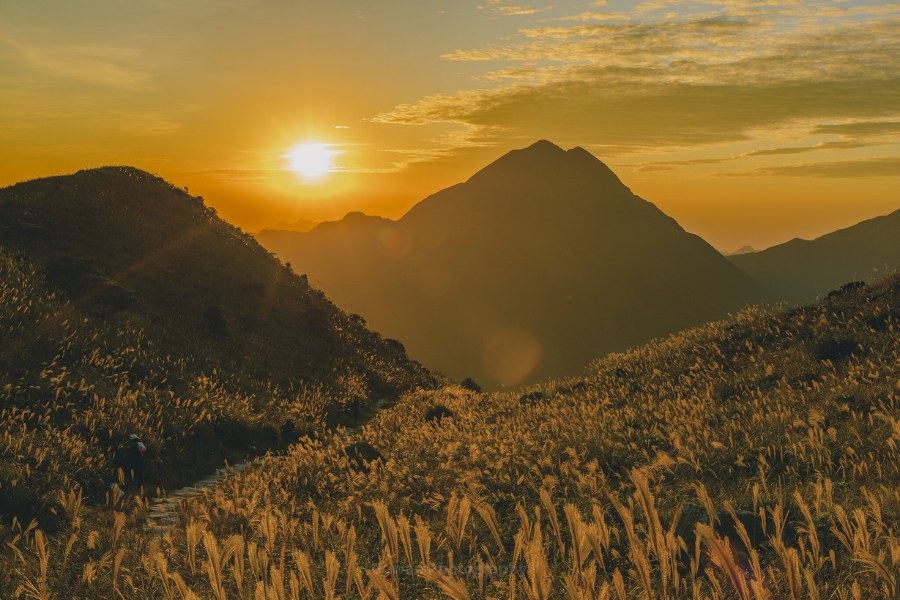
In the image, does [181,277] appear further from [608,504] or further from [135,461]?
[608,504]

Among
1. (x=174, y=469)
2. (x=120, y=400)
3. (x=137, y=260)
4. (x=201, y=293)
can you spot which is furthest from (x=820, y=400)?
(x=137, y=260)

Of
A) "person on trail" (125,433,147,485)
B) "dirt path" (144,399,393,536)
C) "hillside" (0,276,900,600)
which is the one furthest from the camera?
"person on trail" (125,433,147,485)

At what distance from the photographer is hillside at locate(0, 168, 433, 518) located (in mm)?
14992

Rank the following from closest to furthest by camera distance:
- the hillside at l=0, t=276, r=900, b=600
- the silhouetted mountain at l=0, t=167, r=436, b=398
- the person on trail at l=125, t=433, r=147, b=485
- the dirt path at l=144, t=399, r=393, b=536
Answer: the hillside at l=0, t=276, r=900, b=600 < the dirt path at l=144, t=399, r=393, b=536 < the person on trail at l=125, t=433, r=147, b=485 < the silhouetted mountain at l=0, t=167, r=436, b=398

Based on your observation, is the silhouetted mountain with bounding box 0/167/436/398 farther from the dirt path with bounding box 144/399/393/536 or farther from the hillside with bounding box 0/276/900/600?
the hillside with bounding box 0/276/900/600

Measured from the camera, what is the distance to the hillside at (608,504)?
388 cm

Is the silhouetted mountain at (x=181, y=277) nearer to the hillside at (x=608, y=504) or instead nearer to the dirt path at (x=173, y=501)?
the dirt path at (x=173, y=501)

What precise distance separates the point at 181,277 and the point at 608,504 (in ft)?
106

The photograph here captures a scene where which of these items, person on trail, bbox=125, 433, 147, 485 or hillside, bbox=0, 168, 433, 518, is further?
hillside, bbox=0, 168, 433, 518

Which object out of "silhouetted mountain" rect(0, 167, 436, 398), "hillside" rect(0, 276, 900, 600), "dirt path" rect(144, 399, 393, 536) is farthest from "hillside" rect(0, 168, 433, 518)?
"hillside" rect(0, 276, 900, 600)

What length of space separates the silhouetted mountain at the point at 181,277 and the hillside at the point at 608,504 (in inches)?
583

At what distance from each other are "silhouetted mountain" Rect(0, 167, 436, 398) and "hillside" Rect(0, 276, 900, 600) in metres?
14.8

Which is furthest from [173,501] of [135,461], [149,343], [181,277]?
[181,277]

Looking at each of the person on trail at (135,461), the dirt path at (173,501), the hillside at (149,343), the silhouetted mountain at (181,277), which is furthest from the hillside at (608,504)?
the silhouetted mountain at (181,277)
